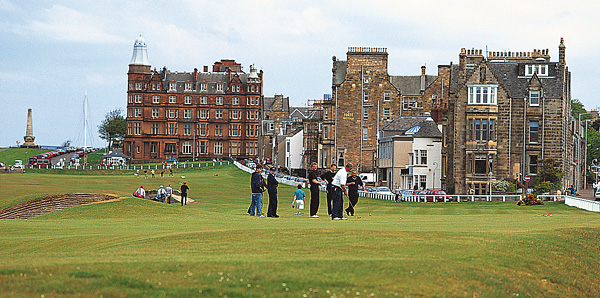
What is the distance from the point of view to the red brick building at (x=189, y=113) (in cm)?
15650

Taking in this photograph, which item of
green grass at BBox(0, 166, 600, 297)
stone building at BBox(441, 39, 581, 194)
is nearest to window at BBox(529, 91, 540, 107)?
stone building at BBox(441, 39, 581, 194)

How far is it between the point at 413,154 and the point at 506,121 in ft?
42.0

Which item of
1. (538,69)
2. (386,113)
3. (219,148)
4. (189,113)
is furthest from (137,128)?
(538,69)

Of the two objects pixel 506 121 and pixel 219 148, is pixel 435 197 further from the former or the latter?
pixel 219 148

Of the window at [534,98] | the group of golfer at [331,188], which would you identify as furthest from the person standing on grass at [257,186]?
the window at [534,98]

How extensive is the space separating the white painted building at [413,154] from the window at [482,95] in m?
10.4

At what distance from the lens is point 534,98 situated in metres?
71.9

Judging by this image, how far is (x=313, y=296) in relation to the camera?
38.4ft

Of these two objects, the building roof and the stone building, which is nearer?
the stone building

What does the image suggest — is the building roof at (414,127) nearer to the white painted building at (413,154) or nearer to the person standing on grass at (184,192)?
the white painted building at (413,154)

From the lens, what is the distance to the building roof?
82.1 metres

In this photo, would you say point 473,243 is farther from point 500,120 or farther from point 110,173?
point 110,173

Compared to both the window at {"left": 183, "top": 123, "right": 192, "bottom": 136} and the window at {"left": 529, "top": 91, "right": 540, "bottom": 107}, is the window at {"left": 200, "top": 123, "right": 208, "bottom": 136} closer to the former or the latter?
the window at {"left": 183, "top": 123, "right": 192, "bottom": 136}

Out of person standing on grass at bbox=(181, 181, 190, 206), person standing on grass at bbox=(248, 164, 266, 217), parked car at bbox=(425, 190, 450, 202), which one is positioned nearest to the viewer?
person standing on grass at bbox=(248, 164, 266, 217)
